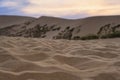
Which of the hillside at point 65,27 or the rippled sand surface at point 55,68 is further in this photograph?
the hillside at point 65,27

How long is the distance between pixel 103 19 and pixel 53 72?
2561 centimetres

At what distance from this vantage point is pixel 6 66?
3.31 meters

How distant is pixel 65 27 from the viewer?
29.2 meters

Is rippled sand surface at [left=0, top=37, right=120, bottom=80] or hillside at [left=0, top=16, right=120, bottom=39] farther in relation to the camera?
hillside at [left=0, top=16, right=120, bottom=39]

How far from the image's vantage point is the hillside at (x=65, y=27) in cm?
2448

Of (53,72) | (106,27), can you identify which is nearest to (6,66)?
(53,72)

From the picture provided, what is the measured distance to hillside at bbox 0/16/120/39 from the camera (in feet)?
80.3

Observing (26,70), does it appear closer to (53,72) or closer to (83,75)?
(53,72)

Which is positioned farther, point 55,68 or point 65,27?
point 65,27

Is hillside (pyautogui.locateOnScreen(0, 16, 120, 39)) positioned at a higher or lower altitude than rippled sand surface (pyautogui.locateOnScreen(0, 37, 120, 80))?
lower

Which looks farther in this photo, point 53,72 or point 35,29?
point 35,29

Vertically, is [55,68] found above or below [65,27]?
above

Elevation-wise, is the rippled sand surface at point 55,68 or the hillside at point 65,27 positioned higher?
the rippled sand surface at point 55,68

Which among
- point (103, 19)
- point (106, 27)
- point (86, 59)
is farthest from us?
point (103, 19)
